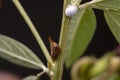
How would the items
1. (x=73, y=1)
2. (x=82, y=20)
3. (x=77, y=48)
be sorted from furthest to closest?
(x=77, y=48), (x=82, y=20), (x=73, y=1)

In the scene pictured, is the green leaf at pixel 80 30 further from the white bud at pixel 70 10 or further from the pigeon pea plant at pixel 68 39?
the white bud at pixel 70 10

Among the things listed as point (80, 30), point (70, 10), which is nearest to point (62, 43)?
point (70, 10)

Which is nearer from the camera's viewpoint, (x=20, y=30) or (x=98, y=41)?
(x=20, y=30)

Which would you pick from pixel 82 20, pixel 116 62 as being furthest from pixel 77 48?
pixel 116 62

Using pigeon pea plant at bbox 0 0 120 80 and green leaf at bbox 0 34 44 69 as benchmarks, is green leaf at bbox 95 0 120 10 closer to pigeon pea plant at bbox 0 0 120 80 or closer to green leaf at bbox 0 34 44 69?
pigeon pea plant at bbox 0 0 120 80

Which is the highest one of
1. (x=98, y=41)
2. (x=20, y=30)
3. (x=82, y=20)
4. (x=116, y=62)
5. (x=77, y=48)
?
(x=82, y=20)

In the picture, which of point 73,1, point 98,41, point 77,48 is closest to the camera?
point 73,1

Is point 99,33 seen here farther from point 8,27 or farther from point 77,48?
point 77,48
